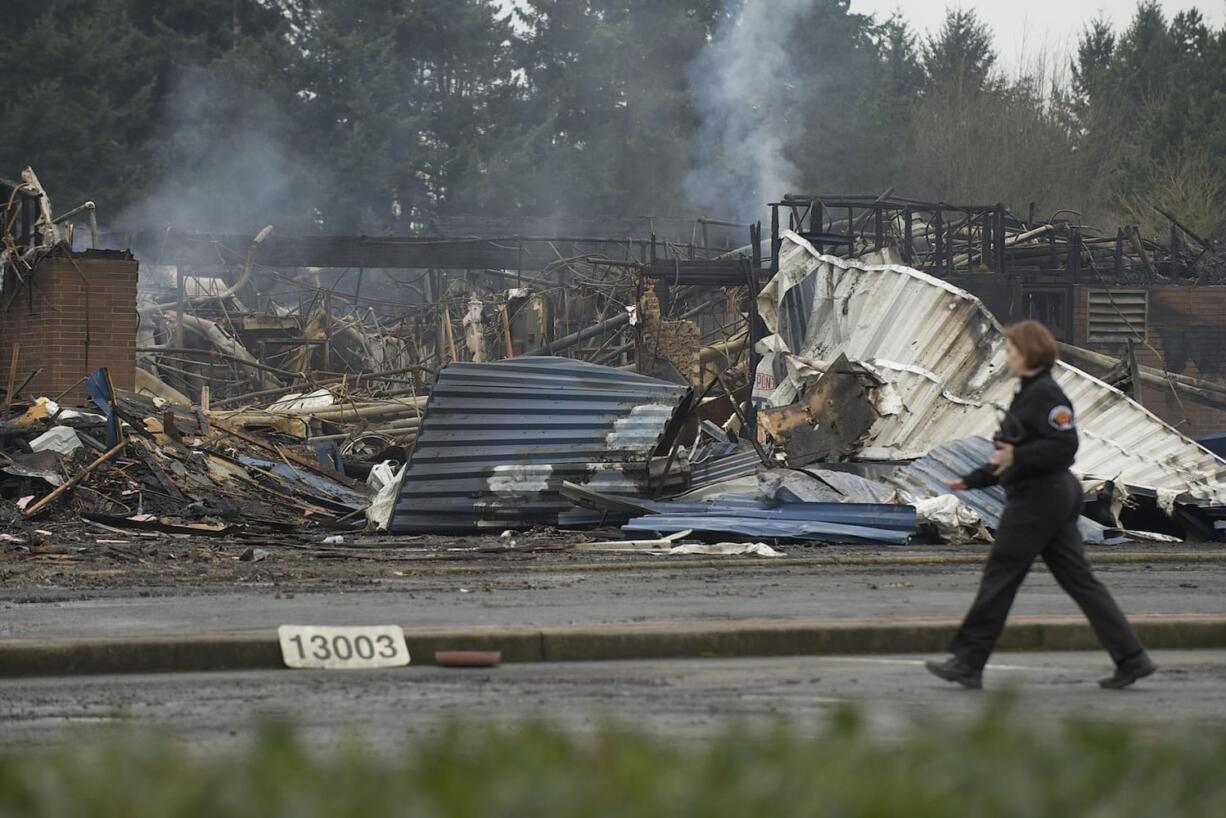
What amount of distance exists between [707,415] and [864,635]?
15956 millimetres

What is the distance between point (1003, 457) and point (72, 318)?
575 inches

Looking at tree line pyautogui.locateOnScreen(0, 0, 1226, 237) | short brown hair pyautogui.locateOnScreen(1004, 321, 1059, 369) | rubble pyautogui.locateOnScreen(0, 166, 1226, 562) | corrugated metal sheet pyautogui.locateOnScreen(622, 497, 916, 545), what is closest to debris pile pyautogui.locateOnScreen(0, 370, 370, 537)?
rubble pyautogui.locateOnScreen(0, 166, 1226, 562)

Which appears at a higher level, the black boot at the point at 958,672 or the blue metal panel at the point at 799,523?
the black boot at the point at 958,672

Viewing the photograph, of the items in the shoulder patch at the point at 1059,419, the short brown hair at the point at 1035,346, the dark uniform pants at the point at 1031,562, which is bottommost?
the dark uniform pants at the point at 1031,562

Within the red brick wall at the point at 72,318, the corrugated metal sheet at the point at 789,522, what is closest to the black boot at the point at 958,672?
the corrugated metal sheet at the point at 789,522

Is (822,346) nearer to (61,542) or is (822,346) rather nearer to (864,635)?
(61,542)

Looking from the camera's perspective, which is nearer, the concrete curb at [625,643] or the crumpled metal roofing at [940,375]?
the concrete curb at [625,643]

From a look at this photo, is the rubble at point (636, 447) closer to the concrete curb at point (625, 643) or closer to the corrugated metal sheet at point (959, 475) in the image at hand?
the corrugated metal sheet at point (959, 475)

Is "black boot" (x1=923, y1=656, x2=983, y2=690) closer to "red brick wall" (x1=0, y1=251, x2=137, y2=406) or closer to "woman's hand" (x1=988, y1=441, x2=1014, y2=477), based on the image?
"woman's hand" (x1=988, y1=441, x2=1014, y2=477)

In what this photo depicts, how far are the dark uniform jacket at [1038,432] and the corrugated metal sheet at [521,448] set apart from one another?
9.91 m

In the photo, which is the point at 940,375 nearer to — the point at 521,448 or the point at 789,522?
the point at 789,522

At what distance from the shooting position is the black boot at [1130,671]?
25.9 feet

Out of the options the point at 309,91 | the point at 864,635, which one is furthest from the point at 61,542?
the point at 309,91

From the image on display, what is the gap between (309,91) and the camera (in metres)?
52.8
